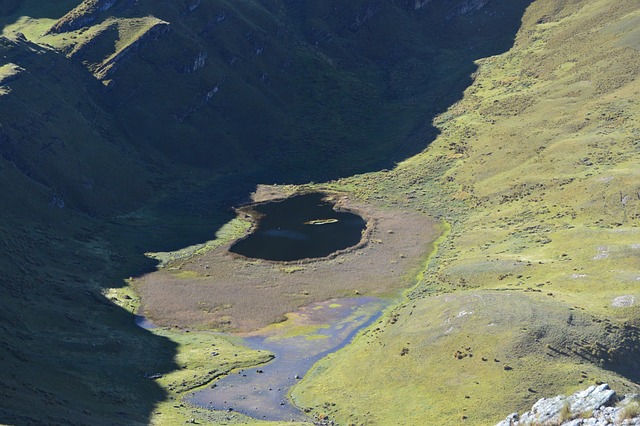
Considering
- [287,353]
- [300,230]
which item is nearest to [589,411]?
[287,353]

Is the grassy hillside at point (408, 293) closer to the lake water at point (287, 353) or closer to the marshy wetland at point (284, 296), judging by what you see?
the lake water at point (287, 353)

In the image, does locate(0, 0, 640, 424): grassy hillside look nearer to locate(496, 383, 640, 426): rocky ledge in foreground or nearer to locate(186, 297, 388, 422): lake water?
locate(186, 297, 388, 422): lake water

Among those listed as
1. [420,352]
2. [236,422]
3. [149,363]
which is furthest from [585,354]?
[149,363]

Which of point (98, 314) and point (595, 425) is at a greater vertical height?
point (595, 425)

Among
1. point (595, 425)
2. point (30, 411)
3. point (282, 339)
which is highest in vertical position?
point (595, 425)

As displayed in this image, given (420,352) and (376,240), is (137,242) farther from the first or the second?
(420,352)

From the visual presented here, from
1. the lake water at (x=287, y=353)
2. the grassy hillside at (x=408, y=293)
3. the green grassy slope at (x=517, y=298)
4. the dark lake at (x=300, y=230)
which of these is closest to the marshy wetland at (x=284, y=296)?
the lake water at (x=287, y=353)

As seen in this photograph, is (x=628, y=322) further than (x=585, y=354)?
Yes
